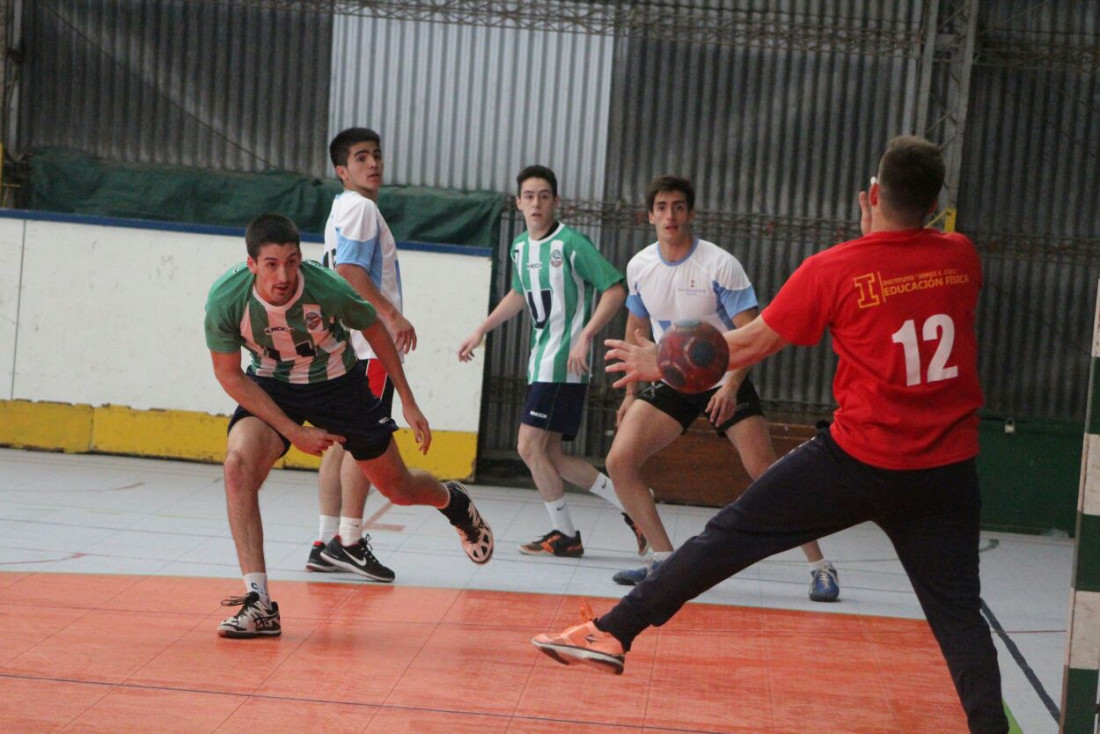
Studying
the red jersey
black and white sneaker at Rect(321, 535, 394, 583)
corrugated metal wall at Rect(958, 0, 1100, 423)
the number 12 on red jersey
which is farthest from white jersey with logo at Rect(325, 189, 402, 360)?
corrugated metal wall at Rect(958, 0, 1100, 423)

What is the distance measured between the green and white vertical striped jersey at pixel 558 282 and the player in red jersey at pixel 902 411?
3569mm

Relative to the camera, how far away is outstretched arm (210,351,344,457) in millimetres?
4863

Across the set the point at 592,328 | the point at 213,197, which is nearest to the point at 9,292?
the point at 213,197

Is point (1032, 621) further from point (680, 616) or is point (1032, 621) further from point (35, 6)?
point (35, 6)

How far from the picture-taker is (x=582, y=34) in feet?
34.9

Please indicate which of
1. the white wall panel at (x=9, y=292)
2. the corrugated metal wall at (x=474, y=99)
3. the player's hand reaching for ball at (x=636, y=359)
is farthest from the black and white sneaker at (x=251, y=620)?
the corrugated metal wall at (x=474, y=99)

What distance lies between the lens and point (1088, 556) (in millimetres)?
3557

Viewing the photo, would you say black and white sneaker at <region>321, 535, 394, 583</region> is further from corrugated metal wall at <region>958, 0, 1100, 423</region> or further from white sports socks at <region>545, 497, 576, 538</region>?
corrugated metal wall at <region>958, 0, 1100, 423</region>

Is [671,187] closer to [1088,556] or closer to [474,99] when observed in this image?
[1088,556]

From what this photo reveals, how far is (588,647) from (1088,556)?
1516mm

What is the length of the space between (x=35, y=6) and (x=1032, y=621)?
963cm

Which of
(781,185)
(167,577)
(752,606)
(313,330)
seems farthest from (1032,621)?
(781,185)

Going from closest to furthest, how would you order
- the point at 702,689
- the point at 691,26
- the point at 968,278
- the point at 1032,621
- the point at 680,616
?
1. the point at 968,278
2. the point at 702,689
3. the point at 680,616
4. the point at 1032,621
5. the point at 691,26

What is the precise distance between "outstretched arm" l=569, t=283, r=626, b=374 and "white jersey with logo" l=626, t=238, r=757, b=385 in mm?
422
